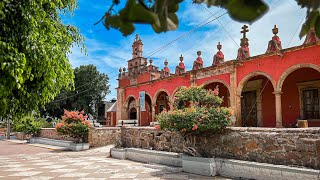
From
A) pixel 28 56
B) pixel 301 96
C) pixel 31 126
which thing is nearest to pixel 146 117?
pixel 31 126

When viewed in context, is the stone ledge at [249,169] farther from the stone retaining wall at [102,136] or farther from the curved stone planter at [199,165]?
the stone retaining wall at [102,136]

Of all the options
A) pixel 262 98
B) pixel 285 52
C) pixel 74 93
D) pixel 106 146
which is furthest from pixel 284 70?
pixel 74 93

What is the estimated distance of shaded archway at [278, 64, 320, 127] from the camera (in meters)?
11.8

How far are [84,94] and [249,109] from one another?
24025 mm

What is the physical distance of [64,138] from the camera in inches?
656

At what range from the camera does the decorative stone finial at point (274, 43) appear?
38.7 ft

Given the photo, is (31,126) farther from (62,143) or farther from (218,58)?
(218,58)

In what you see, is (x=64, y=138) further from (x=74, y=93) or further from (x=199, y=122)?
(x=74, y=93)

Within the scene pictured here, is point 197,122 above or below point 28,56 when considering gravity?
below

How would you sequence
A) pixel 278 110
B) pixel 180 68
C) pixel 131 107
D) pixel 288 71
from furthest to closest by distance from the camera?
1. pixel 131 107
2. pixel 180 68
3. pixel 278 110
4. pixel 288 71

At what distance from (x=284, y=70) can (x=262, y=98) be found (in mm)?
2710

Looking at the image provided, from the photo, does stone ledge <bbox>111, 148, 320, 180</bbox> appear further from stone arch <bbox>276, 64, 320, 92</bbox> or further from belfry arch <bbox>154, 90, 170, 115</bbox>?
belfry arch <bbox>154, 90, 170, 115</bbox>

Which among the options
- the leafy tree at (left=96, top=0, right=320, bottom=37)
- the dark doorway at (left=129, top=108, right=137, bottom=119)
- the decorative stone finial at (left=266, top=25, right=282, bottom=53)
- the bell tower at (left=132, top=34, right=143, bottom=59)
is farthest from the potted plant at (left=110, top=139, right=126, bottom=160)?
the bell tower at (left=132, top=34, right=143, bottom=59)

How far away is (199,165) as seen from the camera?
6828 millimetres
